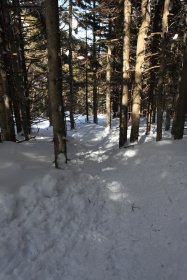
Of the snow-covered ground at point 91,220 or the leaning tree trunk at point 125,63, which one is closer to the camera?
the snow-covered ground at point 91,220

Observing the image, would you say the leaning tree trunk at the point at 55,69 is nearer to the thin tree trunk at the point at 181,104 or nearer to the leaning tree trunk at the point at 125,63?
the thin tree trunk at the point at 181,104

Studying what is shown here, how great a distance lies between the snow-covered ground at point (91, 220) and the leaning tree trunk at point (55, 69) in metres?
1.15

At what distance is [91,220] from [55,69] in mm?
4941

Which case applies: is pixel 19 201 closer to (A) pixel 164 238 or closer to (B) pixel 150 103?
(A) pixel 164 238

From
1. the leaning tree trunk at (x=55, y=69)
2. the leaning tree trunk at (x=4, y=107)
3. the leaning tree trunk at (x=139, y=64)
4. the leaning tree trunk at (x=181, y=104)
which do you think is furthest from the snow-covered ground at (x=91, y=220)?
the leaning tree trunk at (x=139, y=64)

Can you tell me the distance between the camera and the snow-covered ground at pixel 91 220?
4.65 meters

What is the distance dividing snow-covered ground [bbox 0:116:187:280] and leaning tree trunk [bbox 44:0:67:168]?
3.76 ft

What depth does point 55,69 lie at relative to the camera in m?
Result: 8.16

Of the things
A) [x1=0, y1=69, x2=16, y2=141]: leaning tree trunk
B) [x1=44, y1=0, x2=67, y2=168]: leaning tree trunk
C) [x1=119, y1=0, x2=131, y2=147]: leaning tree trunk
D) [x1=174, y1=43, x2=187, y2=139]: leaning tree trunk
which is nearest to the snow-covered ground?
[x1=44, y1=0, x2=67, y2=168]: leaning tree trunk

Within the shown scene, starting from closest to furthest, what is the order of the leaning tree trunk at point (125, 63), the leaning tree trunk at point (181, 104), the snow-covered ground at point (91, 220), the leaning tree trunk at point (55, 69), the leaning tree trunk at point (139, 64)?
the snow-covered ground at point (91, 220) → the leaning tree trunk at point (55, 69) → the leaning tree trunk at point (181, 104) → the leaning tree trunk at point (139, 64) → the leaning tree trunk at point (125, 63)

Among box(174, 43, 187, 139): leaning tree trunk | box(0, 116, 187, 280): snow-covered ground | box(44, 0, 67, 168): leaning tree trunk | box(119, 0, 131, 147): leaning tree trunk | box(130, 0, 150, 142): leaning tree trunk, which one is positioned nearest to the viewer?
box(0, 116, 187, 280): snow-covered ground

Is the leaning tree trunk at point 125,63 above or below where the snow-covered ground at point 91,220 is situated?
above

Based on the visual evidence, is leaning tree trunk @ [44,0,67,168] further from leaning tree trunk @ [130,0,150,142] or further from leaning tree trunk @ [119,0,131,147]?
leaning tree trunk @ [119,0,131,147]

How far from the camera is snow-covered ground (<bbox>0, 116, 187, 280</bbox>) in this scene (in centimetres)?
465
